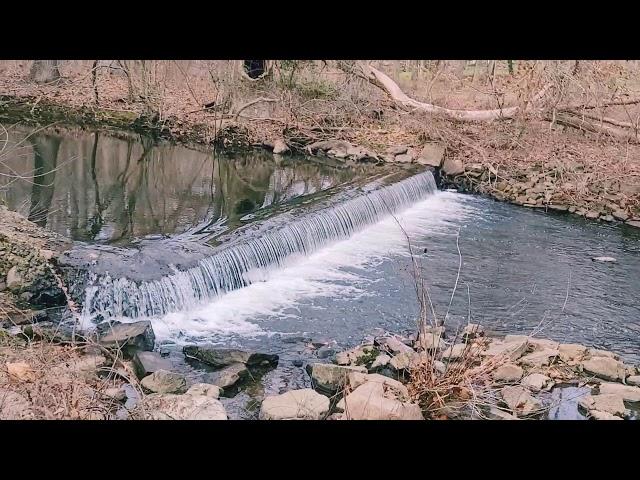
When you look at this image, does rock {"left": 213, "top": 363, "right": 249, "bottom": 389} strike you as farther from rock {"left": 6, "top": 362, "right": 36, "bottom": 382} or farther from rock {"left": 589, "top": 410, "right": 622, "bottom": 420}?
rock {"left": 589, "top": 410, "right": 622, "bottom": 420}

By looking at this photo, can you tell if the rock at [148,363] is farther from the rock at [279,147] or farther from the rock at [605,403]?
the rock at [279,147]

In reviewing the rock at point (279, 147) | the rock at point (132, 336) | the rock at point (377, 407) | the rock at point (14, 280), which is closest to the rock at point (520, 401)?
the rock at point (377, 407)

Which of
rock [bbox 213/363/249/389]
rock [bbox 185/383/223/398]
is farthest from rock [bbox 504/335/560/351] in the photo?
rock [bbox 185/383/223/398]

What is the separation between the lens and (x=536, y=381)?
4.75 meters

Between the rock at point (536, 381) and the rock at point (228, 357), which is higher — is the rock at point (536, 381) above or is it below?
above

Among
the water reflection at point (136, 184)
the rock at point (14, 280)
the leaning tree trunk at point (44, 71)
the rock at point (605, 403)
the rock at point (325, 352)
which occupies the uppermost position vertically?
the leaning tree trunk at point (44, 71)

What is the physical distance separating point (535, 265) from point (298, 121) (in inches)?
268

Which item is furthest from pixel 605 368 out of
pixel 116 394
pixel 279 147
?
pixel 279 147

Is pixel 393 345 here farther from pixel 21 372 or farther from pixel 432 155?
pixel 432 155

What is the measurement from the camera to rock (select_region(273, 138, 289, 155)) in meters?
12.7

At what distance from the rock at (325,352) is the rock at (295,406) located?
921mm

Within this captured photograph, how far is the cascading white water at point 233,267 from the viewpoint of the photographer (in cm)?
578

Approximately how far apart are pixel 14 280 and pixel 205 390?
7.94 feet

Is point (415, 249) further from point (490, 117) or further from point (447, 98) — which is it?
point (447, 98)
